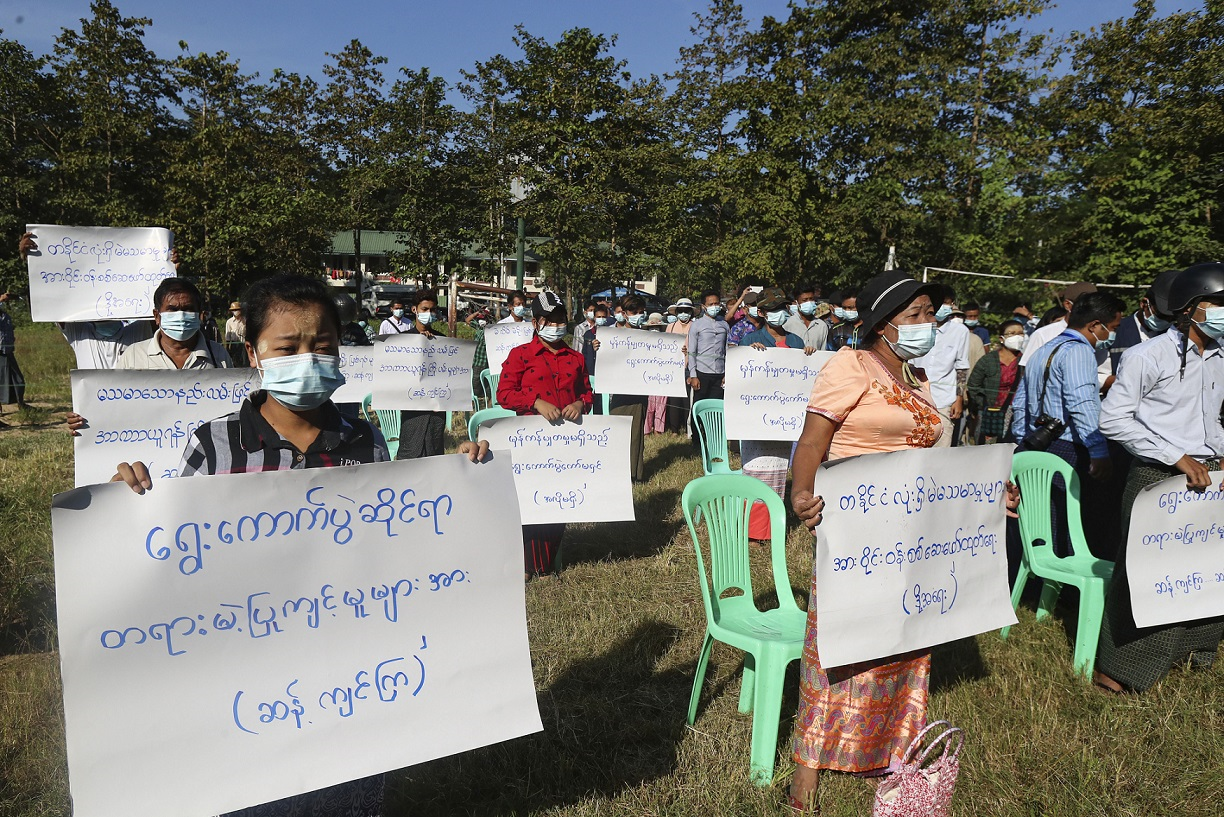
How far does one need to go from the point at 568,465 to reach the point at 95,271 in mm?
3256

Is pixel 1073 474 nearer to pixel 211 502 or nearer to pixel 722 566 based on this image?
pixel 722 566

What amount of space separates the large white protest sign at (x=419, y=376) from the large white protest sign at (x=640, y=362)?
1895 mm

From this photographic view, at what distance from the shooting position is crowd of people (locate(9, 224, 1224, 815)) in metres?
2.28

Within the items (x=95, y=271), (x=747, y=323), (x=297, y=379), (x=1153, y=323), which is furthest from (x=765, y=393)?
(x=297, y=379)

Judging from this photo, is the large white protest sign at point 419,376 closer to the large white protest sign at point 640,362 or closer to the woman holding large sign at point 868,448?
the large white protest sign at point 640,362

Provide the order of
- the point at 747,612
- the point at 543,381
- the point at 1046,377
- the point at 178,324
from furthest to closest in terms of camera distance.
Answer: the point at 543,381
the point at 1046,377
the point at 178,324
the point at 747,612

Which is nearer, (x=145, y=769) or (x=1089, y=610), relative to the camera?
(x=145, y=769)

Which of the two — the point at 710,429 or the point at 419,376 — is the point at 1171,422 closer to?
the point at 710,429

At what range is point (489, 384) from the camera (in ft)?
34.5

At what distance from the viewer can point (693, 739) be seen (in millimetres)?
3664

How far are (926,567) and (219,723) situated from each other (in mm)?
2315

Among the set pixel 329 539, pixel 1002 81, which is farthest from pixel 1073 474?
pixel 1002 81

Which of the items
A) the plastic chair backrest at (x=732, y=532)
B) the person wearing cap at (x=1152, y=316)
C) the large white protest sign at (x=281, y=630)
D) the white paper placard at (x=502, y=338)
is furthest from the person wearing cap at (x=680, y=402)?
the large white protest sign at (x=281, y=630)

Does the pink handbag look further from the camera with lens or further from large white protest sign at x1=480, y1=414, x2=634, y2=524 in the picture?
the camera with lens
